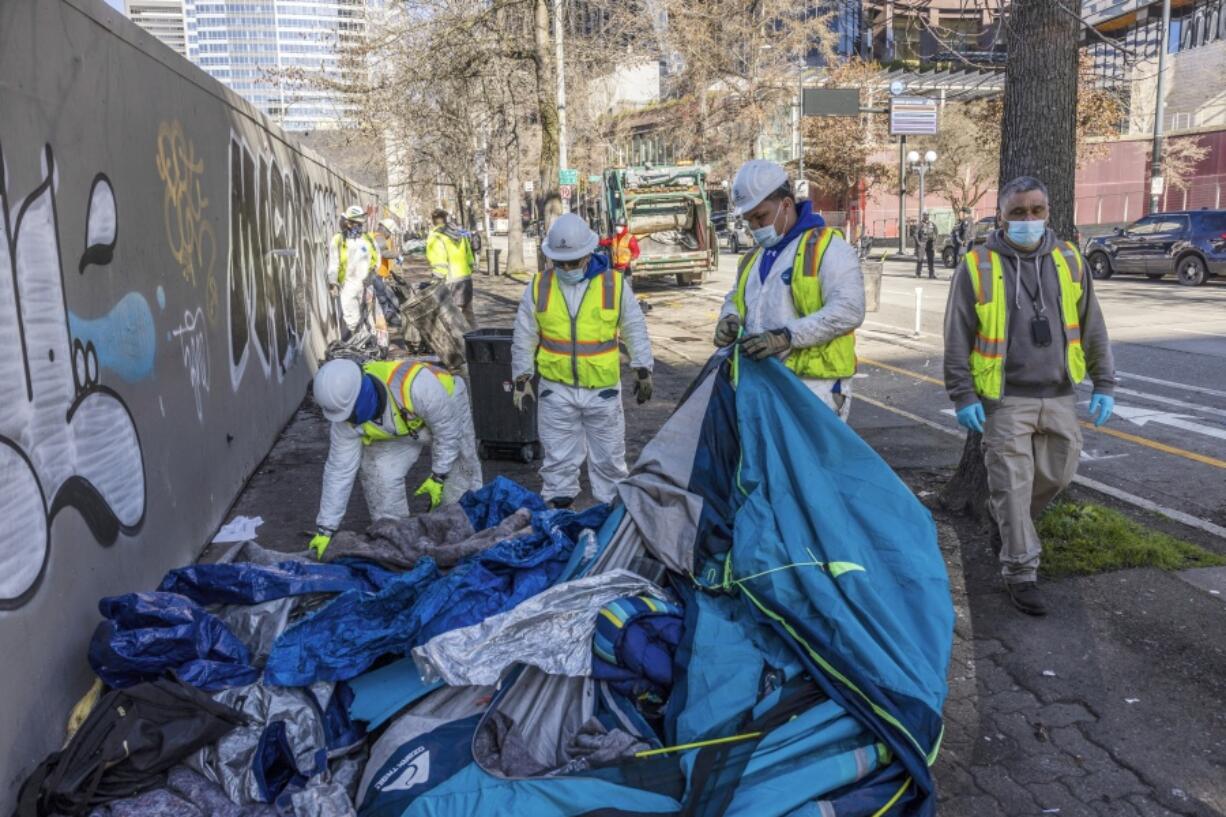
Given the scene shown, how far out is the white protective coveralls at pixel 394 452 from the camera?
5164mm

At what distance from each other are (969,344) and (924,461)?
2.98 metres

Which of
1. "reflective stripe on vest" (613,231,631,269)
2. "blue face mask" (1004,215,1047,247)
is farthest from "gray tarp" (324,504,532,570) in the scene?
"reflective stripe on vest" (613,231,631,269)

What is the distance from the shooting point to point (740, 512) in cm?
353

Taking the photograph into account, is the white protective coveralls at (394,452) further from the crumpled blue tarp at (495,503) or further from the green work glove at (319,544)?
the crumpled blue tarp at (495,503)

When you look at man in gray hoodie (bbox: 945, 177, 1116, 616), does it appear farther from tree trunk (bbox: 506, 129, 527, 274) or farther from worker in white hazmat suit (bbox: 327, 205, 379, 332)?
tree trunk (bbox: 506, 129, 527, 274)

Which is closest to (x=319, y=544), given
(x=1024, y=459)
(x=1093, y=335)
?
(x=1024, y=459)

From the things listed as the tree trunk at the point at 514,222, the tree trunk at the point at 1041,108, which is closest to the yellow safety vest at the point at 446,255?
the tree trunk at the point at 1041,108

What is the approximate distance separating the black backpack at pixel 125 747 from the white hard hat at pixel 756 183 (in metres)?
3.04

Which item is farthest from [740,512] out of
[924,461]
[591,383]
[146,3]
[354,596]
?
[146,3]

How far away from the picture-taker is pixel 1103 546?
203 inches

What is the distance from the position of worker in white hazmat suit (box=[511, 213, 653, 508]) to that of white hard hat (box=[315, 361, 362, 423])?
1268 millimetres

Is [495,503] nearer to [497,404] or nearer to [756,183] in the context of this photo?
A: [756,183]

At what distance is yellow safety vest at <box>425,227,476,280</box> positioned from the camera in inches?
496

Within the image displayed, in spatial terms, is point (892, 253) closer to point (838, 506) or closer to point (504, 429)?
point (504, 429)
